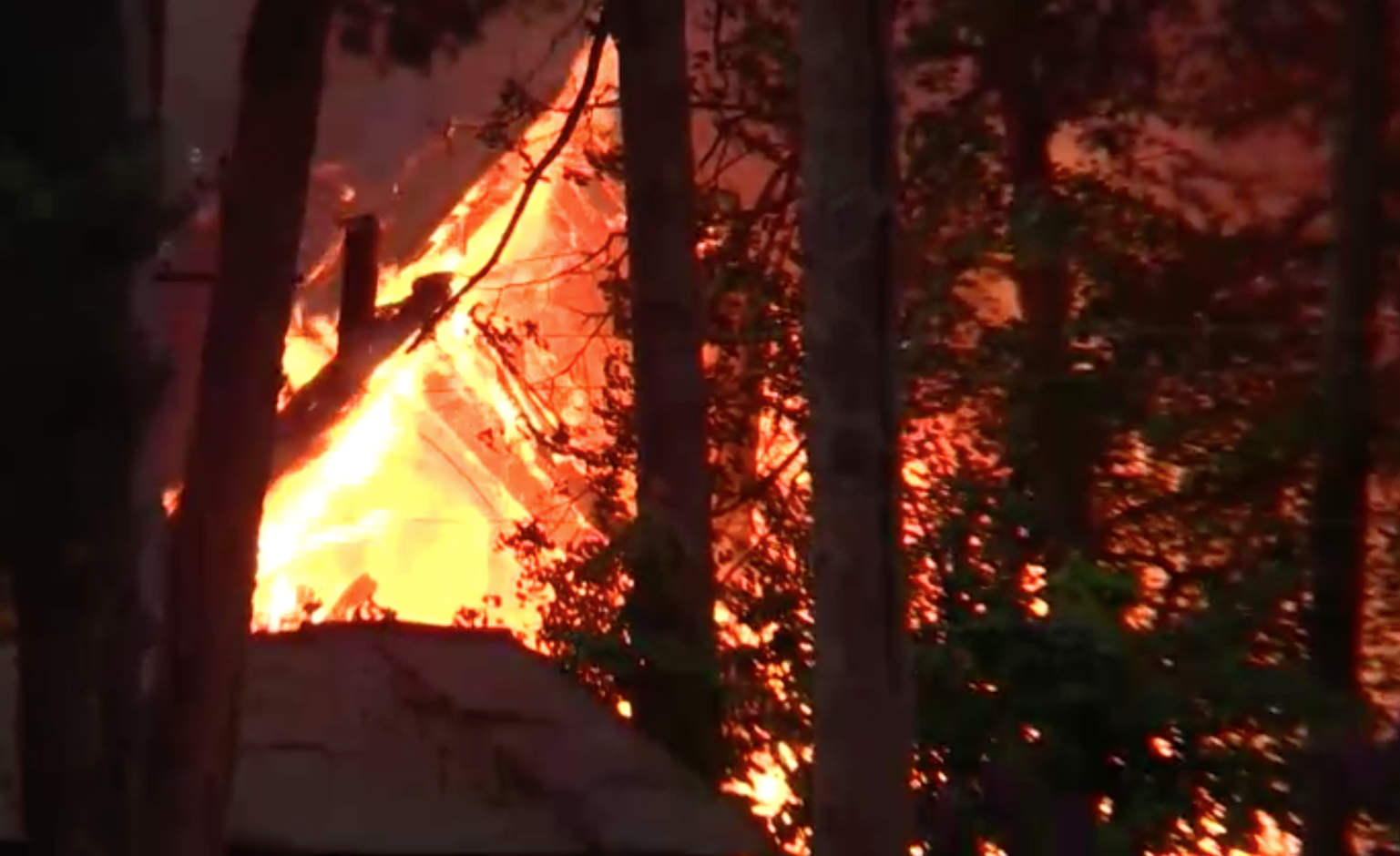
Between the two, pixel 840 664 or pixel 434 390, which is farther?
pixel 434 390

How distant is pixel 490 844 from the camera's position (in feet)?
20.0

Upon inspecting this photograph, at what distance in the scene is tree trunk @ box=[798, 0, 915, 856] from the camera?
4953 mm

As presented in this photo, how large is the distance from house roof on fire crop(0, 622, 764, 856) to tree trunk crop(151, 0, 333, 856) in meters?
0.59

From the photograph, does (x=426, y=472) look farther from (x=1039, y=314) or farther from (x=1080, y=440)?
(x=1080, y=440)

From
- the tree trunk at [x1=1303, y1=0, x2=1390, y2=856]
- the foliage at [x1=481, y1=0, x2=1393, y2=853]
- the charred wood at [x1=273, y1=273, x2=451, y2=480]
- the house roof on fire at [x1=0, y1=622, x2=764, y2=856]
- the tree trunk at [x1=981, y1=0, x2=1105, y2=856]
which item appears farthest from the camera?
the charred wood at [x1=273, y1=273, x2=451, y2=480]

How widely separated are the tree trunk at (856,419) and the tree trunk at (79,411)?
5.28ft

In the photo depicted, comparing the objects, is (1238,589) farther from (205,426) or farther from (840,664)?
(205,426)

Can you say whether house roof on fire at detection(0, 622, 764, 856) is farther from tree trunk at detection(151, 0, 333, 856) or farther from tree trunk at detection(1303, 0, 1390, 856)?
tree trunk at detection(1303, 0, 1390, 856)

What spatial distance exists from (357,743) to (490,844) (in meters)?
0.68

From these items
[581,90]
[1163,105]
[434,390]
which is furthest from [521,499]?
[1163,105]

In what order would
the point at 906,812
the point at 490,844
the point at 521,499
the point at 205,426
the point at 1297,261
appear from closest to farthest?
the point at 906,812
the point at 205,426
the point at 490,844
the point at 1297,261
the point at 521,499

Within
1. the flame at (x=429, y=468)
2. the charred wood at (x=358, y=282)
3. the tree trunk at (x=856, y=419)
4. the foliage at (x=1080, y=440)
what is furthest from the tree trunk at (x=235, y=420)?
the flame at (x=429, y=468)

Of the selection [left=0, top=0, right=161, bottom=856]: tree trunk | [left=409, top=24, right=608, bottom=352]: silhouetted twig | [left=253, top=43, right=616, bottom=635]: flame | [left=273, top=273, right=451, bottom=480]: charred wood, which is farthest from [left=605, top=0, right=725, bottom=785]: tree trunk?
[left=0, top=0, right=161, bottom=856]: tree trunk

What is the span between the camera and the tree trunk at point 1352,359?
20.6 feet
